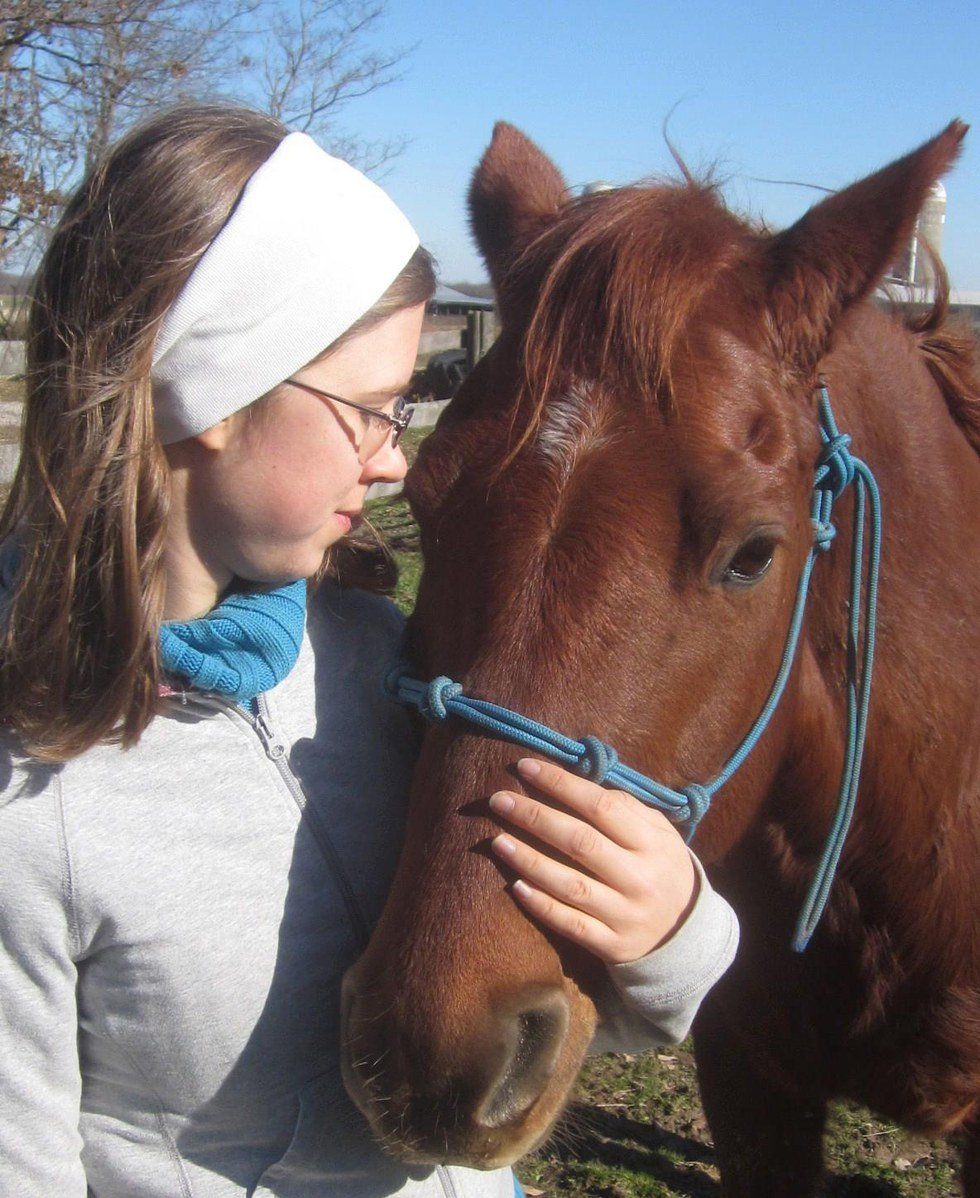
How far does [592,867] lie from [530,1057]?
252 millimetres

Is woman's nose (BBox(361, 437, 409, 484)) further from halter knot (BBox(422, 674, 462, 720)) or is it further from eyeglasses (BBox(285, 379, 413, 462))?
halter knot (BBox(422, 674, 462, 720))

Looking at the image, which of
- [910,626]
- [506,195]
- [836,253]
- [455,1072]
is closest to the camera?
[455,1072]

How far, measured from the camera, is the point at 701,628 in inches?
62.5

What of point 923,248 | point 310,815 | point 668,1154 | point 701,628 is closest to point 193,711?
point 310,815

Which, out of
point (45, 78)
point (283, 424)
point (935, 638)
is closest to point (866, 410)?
point (935, 638)

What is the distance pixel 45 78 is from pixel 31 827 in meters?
12.9

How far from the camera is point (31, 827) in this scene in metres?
1.34

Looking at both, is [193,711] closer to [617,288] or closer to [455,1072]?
[455,1072]

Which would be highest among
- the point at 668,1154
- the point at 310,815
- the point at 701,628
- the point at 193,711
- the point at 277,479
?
the point at 277,479

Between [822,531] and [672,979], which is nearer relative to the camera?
[672,979]

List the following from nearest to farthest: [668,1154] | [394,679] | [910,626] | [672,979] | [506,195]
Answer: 1. [672,979]
2. [394,679]
3. [910,626]
4. [506,195]
5. [668,1154]

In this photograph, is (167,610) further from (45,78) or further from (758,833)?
(45,78)

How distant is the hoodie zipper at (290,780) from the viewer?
5.03ft

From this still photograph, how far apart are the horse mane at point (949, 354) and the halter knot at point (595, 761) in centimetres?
129
